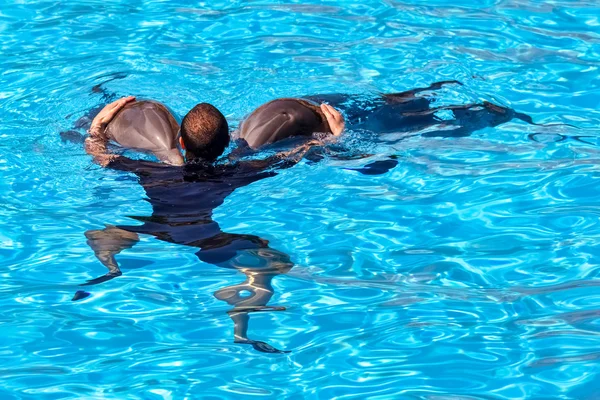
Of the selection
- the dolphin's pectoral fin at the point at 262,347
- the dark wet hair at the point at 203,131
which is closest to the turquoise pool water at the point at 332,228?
the dolphin's pectoral fin at the point at 262,347

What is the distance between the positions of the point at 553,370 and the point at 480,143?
9.71ft

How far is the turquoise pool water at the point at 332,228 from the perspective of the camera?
17.2ft

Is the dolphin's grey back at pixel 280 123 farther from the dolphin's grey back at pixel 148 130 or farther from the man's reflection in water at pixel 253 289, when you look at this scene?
the man's reflection in water at pixel 253 289

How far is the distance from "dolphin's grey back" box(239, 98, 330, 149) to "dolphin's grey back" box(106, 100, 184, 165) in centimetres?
61

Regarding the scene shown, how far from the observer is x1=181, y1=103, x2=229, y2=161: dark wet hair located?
21.2ft

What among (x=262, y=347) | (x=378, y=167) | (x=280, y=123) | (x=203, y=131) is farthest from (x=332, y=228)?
(x=262, y=347)

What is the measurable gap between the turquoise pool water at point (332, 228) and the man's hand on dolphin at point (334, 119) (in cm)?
32

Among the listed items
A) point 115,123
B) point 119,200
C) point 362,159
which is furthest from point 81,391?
point 362,159

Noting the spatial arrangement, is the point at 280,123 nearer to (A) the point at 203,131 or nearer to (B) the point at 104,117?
(A) the point at 203,131

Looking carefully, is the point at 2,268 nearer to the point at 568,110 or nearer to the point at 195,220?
the point at 195,220

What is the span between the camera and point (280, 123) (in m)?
7.15

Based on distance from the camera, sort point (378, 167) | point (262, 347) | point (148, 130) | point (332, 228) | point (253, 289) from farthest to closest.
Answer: point (378, 167), point (148, 130), point (332, 228), point (253, 289), point (262, 347)

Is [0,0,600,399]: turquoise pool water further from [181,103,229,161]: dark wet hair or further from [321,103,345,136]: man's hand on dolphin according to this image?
[181,103,229,161]: dark wet hair

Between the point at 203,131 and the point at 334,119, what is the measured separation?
4.41 feet
